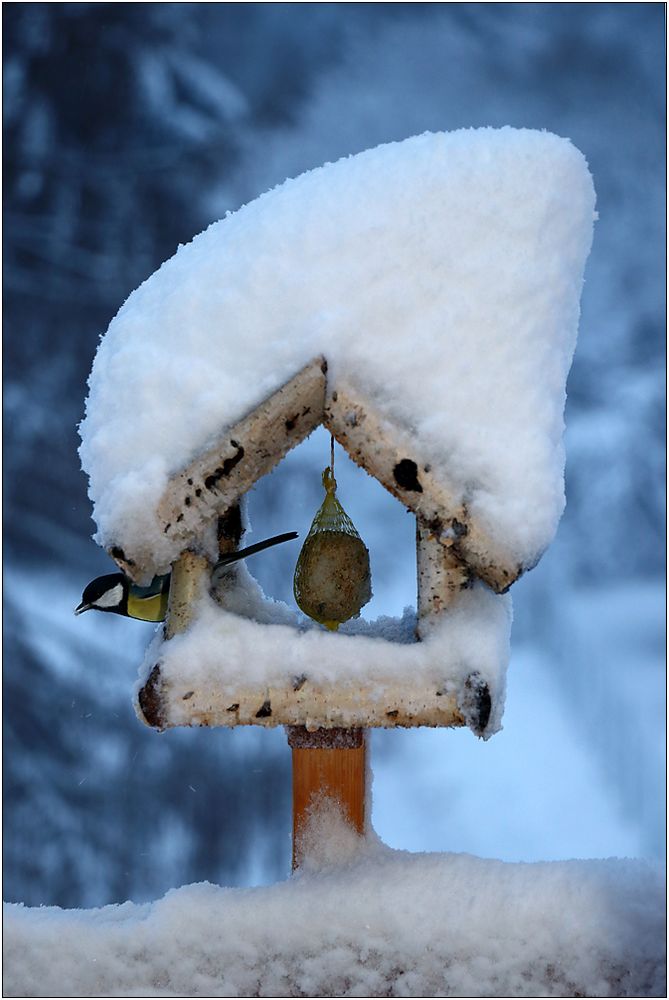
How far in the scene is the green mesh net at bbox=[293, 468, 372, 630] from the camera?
1063 millimetres

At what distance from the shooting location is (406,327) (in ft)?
2.90

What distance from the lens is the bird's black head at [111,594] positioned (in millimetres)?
1176

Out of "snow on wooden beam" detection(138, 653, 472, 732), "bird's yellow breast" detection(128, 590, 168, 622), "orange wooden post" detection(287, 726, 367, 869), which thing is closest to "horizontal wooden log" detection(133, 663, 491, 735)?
"snow on wooden beam" detection(138, 653, 472, 732)

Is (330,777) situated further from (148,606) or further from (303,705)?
(148,606)

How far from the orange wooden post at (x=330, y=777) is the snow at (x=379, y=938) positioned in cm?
9

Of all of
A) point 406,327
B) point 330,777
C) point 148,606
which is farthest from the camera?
point 148,606

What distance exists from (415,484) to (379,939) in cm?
44

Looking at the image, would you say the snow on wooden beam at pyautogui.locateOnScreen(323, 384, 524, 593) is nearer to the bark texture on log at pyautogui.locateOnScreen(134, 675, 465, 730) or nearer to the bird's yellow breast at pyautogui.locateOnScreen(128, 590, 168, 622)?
the bark texture on log at pyautogui.locateOnScreen(134, 675, 465, 730)

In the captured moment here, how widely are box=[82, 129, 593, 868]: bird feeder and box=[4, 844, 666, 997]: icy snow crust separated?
18 centimetres

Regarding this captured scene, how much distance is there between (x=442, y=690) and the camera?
0.92m

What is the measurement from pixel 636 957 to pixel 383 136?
1.98m

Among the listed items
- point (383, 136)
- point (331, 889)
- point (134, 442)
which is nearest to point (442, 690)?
point (331, 889)

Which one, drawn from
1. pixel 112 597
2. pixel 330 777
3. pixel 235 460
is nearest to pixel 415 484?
pixel 235 460

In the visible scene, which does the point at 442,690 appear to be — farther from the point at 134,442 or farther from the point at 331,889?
the point at 134,442
